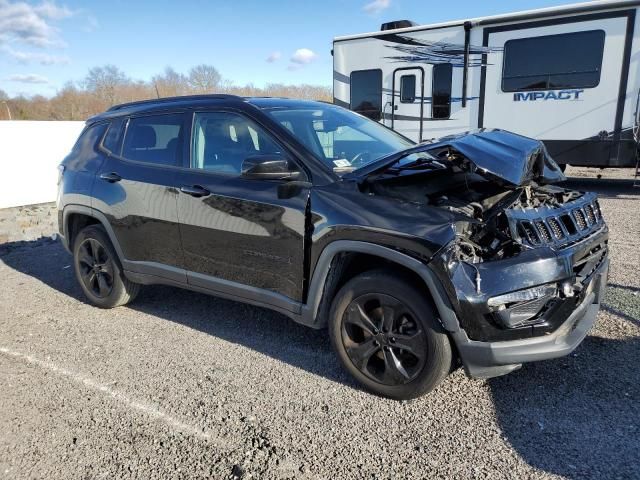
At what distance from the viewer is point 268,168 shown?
3236 millimetres

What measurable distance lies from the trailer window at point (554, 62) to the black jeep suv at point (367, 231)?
623 centimetres

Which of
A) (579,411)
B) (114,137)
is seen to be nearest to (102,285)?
(114,137)

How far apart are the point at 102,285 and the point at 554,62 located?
8.52m

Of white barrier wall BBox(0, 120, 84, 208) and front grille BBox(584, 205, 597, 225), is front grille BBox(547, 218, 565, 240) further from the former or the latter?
white barrier wall BBox(0, 120, 84, 208)

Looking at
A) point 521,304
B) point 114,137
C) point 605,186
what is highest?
point 114,137

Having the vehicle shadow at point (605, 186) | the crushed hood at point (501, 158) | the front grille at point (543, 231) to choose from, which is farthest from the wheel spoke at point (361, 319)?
the vehicle shadow at point (605, 186)

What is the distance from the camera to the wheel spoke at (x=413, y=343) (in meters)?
2.88

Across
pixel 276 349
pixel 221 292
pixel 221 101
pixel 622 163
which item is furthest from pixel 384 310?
pixel 622 163

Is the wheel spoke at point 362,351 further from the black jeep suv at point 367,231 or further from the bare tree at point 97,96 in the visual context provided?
the bare tree at point 97,96

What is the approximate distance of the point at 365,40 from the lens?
11.0 meters

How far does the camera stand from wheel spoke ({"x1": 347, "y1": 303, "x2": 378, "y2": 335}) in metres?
3.07

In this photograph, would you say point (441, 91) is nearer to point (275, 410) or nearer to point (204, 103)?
point (204, 103)

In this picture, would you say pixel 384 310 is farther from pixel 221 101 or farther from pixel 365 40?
pixel 365 40

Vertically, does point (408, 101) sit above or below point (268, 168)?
above
